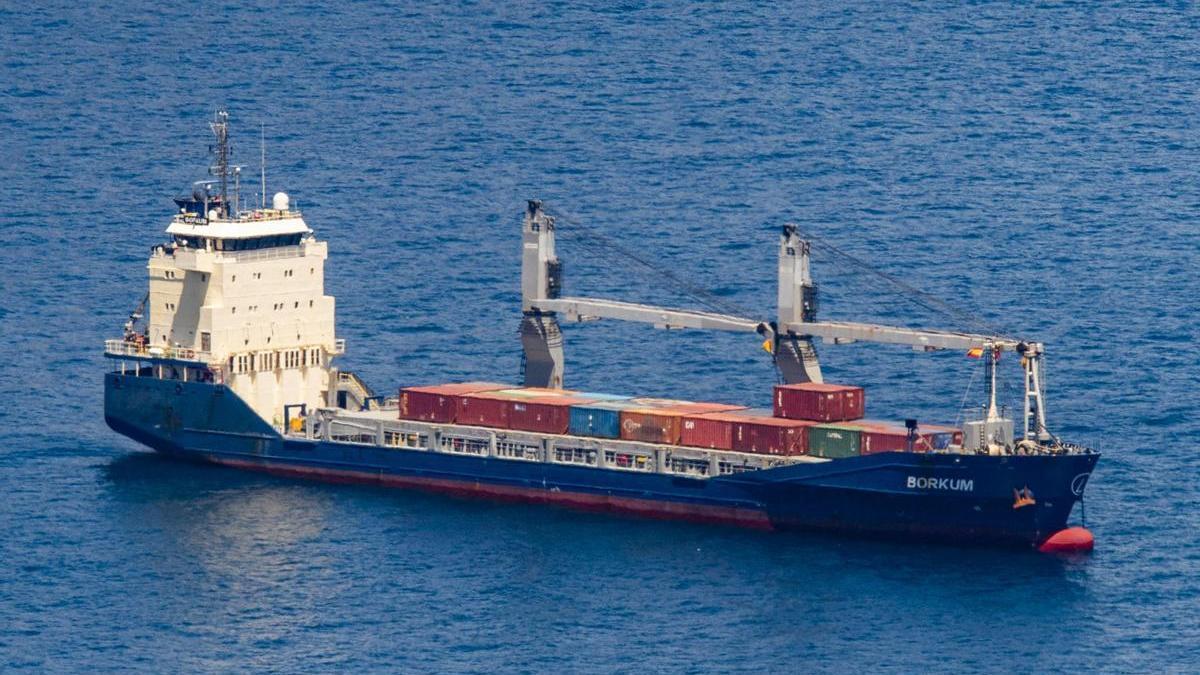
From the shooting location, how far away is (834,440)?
427 feet

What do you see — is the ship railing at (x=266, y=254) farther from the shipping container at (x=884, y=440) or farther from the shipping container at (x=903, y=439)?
the shipping container at (x=903, y=439)

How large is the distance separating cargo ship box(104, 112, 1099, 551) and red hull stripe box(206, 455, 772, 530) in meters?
0.09

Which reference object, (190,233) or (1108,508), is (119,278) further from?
(1108,508)

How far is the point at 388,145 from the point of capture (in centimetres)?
19488

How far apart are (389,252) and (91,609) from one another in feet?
183

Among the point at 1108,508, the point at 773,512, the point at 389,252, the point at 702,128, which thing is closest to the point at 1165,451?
the point at 1108,508

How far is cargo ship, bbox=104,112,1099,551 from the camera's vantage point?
416 ft

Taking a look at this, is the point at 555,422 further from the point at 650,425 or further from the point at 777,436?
the point at 777,436

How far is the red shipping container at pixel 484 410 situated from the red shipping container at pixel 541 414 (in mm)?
398

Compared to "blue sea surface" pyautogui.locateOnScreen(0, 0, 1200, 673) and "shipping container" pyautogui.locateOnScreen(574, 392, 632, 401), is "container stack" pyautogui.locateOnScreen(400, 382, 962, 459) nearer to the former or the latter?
"shipping container" pyautogui.locateOnScreen(574, 392, 632, 401)

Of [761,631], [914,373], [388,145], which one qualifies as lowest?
[761,631]

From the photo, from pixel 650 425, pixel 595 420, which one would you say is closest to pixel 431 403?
pixel 595 420

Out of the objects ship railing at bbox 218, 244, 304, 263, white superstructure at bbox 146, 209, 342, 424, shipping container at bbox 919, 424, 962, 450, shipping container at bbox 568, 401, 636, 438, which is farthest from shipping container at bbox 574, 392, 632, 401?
shipping container at bbox 919, 424, 962, 450

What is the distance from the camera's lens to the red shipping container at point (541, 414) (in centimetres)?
13662
